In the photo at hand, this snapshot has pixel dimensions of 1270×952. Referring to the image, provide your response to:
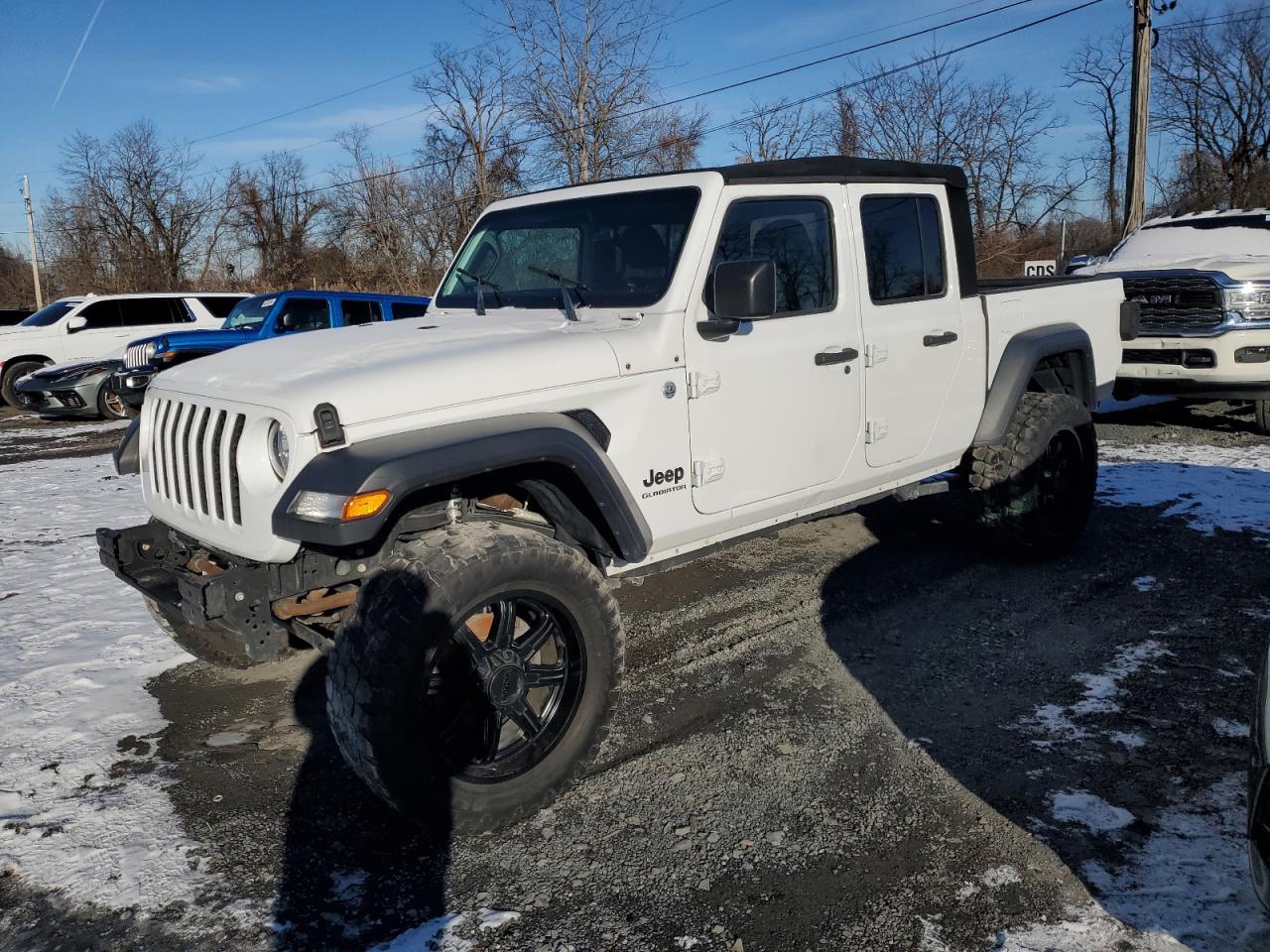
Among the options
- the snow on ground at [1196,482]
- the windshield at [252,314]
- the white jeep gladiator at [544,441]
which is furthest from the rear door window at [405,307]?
the snow on ground at [1196,482]

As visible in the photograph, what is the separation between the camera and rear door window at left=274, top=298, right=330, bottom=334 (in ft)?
37.8

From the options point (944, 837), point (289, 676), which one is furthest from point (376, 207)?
point (944, 837)

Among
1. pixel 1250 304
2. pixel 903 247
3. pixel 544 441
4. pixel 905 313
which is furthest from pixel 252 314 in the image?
pixel 1250 304

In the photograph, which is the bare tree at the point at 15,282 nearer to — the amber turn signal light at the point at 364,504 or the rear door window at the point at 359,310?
the rear door window at the point at 359,310

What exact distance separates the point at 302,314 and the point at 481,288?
7.88 meters

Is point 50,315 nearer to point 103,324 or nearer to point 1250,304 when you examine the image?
point 103,324

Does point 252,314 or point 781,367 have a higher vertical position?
point 252,314

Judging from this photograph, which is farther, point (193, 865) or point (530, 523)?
point (530, 523)

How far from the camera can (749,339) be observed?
3.93 m

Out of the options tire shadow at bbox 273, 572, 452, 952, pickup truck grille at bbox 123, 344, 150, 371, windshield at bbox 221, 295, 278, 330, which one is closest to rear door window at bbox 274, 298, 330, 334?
windshield at bbox 221, 295, 278, 330

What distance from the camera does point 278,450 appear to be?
301cm

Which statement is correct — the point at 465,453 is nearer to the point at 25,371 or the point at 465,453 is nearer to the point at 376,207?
the point at 25,371

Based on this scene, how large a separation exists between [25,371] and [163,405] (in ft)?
47.3

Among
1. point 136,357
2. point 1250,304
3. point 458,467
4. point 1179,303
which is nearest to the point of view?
point 458,467
